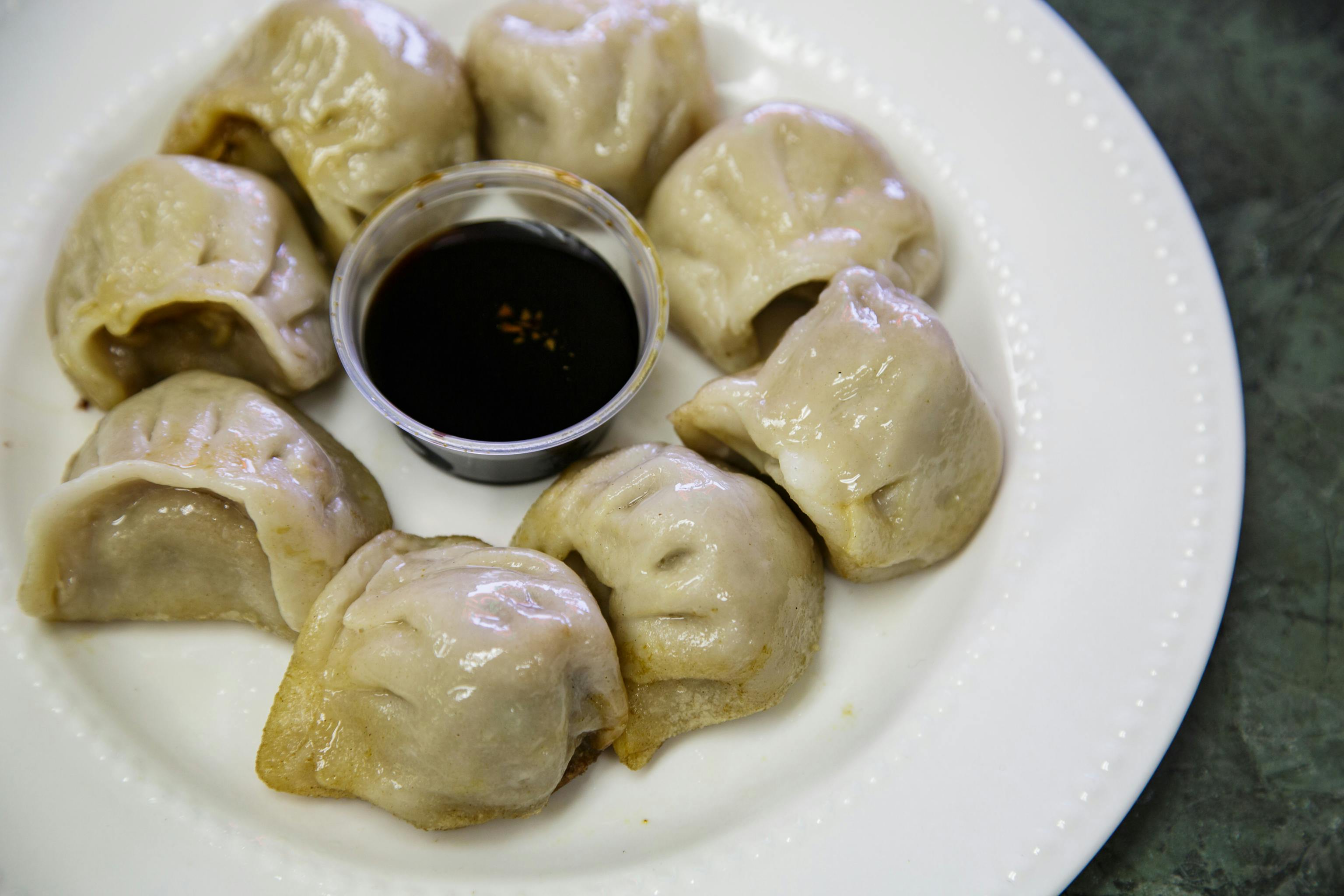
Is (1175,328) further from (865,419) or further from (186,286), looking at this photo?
(186,286)

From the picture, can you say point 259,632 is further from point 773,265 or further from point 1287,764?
point 1287,764

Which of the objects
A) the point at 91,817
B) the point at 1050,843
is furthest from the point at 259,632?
the point at 1050,843

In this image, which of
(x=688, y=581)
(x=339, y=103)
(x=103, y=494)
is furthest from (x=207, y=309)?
(x=688, y=581)

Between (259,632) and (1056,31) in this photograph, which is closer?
(259,632)

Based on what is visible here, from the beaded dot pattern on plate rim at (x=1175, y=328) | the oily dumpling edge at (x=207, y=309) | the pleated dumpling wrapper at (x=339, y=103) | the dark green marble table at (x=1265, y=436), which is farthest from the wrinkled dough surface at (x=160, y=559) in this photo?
the dark green marble table at (x=1265, y=436)

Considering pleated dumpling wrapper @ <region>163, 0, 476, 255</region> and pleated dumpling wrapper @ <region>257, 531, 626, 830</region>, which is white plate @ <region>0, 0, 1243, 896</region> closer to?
pleated dumpling wrapper @ <region>257, 531, 626, 830</region>

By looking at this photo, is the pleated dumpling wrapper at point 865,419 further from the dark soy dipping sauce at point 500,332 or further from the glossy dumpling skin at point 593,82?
the glossy dumpling skin at point 593,82

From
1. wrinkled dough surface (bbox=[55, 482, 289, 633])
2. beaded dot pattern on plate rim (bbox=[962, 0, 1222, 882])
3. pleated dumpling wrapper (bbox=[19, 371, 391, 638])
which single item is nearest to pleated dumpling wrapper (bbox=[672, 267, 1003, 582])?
beaded dot pattern on plate rim (bbox=[962, 0, 1222, 882])
